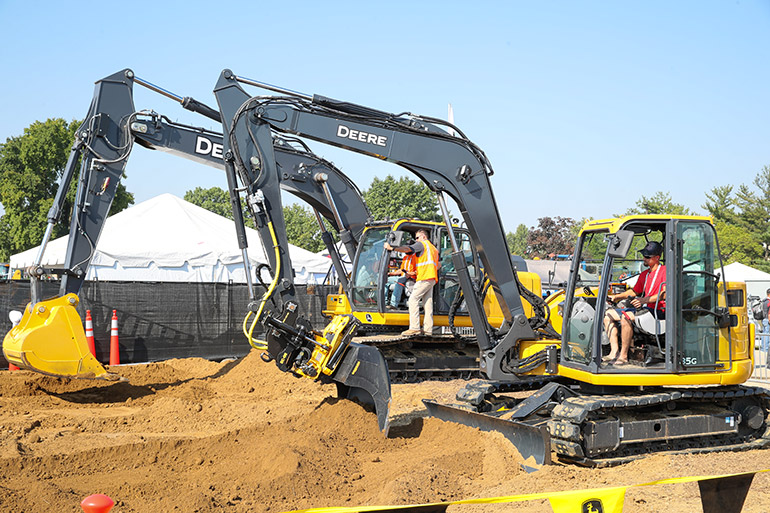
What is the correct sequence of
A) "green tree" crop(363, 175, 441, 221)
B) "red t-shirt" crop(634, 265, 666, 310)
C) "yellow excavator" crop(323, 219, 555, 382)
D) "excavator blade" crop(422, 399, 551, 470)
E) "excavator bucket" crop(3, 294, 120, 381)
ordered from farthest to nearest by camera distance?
1. "green tree" crop(363, 175, 441, 221)
2. "yellow excavator" crop(323, 219, 555, 382)
3. "excavator bucket" crop(3, 294, 120, 381)
4. "red t-shirt" crop(634, 265, 666, 310)
5. "excavator blade" crop(422, 399, 551, 470)

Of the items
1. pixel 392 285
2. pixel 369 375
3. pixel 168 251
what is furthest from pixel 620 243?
pixel 168 251

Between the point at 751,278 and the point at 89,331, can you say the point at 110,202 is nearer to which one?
the point at 89,331

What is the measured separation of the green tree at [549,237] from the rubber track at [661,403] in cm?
4980

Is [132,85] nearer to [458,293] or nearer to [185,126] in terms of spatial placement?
[185,126]

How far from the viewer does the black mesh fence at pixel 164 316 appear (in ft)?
41.3

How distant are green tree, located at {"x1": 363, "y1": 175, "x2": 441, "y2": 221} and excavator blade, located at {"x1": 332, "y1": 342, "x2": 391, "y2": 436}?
4156cm

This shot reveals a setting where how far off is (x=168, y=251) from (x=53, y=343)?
1187 cm

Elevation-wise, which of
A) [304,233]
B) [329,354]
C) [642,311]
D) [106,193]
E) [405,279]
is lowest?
[329,354]

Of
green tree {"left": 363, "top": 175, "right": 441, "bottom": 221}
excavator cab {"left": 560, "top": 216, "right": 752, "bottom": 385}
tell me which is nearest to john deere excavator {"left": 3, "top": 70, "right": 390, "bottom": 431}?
excavator cab {"left": 560, "top": 216, "right": 752, "bottom": 385}

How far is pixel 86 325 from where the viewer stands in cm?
1159

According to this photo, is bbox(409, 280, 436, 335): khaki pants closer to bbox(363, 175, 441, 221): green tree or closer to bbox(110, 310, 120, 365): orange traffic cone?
bbox(110, 310, 120, 365): orange traffic cone

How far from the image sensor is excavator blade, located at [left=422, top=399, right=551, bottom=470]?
19.0ft

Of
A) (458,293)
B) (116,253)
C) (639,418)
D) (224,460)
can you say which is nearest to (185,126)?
(458,293)

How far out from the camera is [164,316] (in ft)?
43.7
